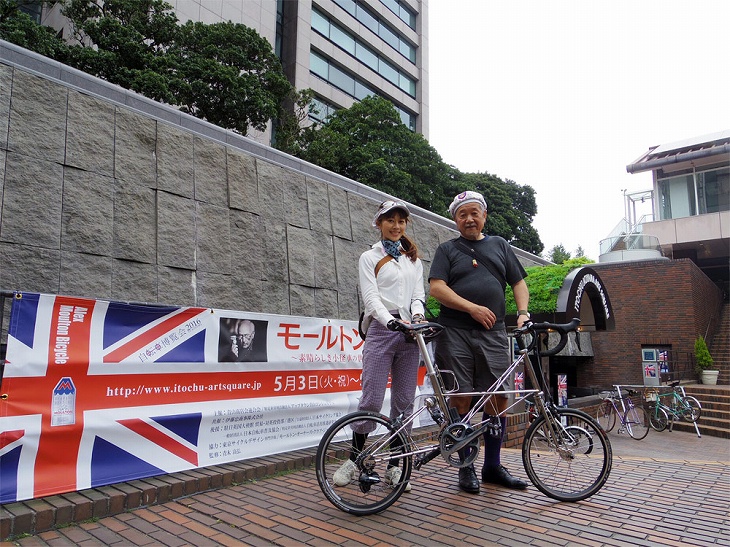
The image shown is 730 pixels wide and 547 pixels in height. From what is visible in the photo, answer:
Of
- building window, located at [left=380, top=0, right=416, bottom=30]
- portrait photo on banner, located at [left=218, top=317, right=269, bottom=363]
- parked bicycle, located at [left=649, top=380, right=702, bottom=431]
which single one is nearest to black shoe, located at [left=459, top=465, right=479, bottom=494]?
portrait photo on banner, located at [left=218, top=317, right=269, bottom=363]

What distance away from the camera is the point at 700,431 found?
11844mm

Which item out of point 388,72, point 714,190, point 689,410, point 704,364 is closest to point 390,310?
point 689,410

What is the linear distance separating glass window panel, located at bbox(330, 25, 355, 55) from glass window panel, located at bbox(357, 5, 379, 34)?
201 cm

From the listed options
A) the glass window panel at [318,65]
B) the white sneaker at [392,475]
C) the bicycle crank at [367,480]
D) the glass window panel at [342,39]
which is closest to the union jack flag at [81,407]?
the bicycle crank at [367,480]

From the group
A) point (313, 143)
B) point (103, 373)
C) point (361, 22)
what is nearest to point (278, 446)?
point (103, 373)

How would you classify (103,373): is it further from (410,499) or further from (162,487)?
(410,499)

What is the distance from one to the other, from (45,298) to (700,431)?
1343 centimetres

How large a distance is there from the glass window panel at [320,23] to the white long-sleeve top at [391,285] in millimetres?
34831

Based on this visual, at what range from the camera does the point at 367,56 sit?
3881 centimetres

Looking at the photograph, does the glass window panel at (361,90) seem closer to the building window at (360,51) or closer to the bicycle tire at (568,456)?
the building window at (360,51)

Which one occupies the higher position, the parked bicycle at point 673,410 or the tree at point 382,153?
the tree at point 382,153

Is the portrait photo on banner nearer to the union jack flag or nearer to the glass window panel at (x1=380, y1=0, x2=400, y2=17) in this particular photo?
the union jack flag

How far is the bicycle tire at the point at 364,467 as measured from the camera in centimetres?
324

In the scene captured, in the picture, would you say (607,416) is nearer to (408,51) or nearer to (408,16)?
(408,51)
